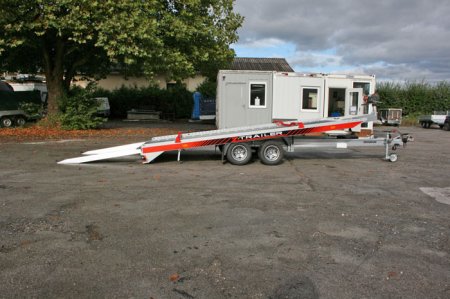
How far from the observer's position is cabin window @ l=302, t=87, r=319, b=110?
51.7 feet

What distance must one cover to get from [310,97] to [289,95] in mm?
785

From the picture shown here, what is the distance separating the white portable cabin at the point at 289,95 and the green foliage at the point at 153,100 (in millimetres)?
19092

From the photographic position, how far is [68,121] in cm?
2092

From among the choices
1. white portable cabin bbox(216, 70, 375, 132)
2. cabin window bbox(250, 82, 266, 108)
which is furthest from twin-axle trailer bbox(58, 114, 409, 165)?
cabin window bbox(250, 82, 266, 108)

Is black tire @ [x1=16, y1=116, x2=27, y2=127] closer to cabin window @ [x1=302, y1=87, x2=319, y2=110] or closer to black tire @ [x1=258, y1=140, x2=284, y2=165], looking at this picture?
cabin window @ [x1=302, y1=87, x2=319, y2=110]

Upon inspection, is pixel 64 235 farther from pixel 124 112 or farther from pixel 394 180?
pixel 124 112

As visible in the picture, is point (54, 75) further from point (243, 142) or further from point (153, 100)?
point (243, 142)

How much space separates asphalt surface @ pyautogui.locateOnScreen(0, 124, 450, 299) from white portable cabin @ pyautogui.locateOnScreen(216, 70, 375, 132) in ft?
18.3

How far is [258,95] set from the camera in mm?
16031

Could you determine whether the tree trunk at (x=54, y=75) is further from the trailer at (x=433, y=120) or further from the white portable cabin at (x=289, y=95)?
the trailer at (x=433, y=120)

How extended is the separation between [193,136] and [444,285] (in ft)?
26.1

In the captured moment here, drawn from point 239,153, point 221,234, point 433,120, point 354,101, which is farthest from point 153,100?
point 221,234

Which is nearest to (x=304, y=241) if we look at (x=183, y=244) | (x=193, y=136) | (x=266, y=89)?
(x=183, y=244)

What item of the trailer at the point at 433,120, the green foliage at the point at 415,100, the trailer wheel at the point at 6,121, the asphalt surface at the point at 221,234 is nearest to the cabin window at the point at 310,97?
the asphalt surface at the point at 221,234
